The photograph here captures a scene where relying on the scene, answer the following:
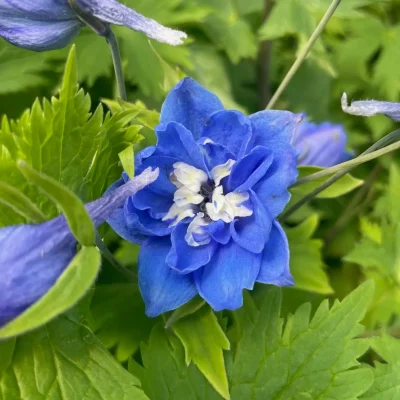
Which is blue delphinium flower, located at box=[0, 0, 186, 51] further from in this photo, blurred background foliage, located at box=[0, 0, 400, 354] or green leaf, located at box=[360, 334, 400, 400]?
green leaf, located at box=[360, 334, 400, 400]

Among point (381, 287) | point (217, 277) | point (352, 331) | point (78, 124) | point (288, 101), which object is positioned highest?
point (78, 124)

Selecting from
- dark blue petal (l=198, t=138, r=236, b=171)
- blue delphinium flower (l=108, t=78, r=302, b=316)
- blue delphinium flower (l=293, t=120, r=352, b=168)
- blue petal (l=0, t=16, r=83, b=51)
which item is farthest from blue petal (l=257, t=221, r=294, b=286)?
blue delphinium flower (l=293, t=120, r=352, b=168)

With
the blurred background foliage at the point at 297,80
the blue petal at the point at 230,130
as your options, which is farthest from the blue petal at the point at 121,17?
the blurred background foliage at the point at 297,80

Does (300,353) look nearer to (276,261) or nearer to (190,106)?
(276,261)

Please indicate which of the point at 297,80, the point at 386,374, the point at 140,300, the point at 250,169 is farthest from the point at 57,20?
the point at 297,80

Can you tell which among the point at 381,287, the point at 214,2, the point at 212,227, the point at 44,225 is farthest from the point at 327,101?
the point at 44,225

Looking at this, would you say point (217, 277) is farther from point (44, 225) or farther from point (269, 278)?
point (44, 225)

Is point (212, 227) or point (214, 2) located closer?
point (212, 227)
